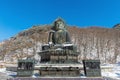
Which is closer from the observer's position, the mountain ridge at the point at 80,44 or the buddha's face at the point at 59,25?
the buddha's face at the point at 59,25

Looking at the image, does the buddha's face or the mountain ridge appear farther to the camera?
the mountain ridge

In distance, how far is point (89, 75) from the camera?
38.4 feet

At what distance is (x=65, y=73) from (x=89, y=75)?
1.25m

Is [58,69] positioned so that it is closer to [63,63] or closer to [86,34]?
[63,63]

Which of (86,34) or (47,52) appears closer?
(47,52)

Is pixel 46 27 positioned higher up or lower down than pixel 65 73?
higher up

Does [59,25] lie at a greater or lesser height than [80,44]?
lesser

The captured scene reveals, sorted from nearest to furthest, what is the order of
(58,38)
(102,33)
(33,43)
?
1. (58,38)
2. (33,43)
3. (102,33)

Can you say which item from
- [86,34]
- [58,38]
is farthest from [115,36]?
[58,38]

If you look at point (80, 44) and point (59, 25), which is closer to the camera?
point (59, 25)

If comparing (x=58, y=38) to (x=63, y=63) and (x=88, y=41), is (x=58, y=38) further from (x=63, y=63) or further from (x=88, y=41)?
(x=88, y=41)

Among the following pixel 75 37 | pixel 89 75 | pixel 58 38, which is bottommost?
pixel 89 75

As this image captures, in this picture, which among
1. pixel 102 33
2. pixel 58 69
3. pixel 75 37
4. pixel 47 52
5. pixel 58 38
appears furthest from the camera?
pixel 102 33

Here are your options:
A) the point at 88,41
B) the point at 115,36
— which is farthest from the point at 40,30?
the point at 115,36
